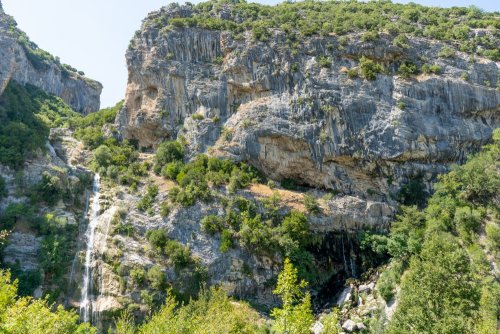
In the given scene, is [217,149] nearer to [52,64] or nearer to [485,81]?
[485,81]

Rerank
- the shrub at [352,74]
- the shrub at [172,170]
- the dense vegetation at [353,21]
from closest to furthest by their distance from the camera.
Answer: the shrub at [172,170] < the shrub at [352,74] < the dense vegetation at [353,21]

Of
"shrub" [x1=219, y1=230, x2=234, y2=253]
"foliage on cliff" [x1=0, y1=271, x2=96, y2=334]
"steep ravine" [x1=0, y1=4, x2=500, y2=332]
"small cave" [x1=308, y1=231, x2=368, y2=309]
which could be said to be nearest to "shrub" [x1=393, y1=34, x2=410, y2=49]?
"steep ravine" [x1=0, y1=4, x2=500, y2=332]

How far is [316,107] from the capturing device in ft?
130

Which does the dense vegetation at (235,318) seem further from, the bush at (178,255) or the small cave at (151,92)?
the small cave at (151,92)

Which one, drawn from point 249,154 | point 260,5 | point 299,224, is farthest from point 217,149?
point 260,5

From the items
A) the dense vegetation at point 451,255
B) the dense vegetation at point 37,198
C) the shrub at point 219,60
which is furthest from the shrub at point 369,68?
the dense vegetation at point 37,198

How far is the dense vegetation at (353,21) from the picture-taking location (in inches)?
1746

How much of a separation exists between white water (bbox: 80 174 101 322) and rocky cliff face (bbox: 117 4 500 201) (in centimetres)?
1092

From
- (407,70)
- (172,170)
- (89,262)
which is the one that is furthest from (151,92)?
(407,70)

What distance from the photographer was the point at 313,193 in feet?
125

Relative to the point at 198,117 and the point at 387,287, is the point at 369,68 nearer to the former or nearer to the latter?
the point at 198,117

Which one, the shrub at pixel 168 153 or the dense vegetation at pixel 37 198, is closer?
the dense vegetation at pixel 37 198

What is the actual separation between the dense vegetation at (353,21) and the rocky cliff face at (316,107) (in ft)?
5.37

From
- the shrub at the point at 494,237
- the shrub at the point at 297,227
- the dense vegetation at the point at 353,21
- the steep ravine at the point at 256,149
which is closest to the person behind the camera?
the shrub at the point at 494,237
